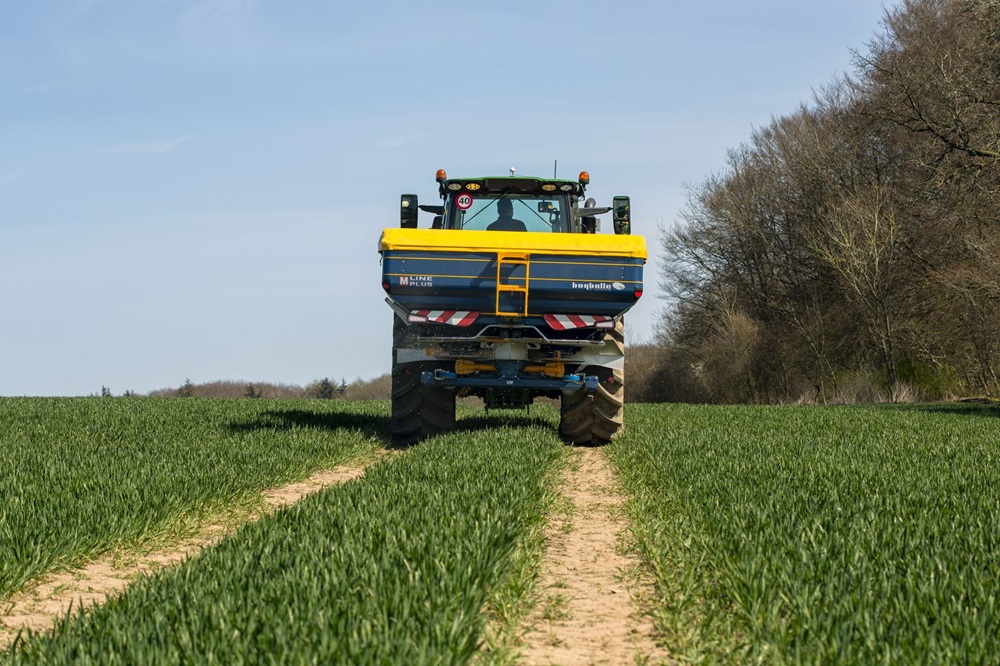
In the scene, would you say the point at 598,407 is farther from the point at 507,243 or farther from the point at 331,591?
the point at 331,591

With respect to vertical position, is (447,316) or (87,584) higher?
(447,316)

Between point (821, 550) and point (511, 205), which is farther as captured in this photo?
point (511, 205)

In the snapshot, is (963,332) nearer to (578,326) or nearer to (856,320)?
(856,320)

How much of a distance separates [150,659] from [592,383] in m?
9.59

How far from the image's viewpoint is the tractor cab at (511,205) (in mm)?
13703

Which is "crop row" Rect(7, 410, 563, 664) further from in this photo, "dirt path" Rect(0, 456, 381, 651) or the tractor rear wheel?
the tractor rear wheel

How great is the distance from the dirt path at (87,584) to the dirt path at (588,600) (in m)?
2.16

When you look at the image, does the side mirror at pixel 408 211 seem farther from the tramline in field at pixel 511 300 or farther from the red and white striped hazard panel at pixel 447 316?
the red and white striped hazard panel at pixel 447 316

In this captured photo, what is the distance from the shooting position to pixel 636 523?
7.71m

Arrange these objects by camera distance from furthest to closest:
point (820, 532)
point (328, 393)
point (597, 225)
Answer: point (328, 393)
point (597, 225)
point (820, 532)

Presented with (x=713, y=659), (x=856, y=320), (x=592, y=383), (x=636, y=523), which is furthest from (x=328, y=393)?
(x=713, y=659)

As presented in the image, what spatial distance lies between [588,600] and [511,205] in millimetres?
8803

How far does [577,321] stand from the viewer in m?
12.6

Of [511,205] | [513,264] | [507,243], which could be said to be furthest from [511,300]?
[511,205]
